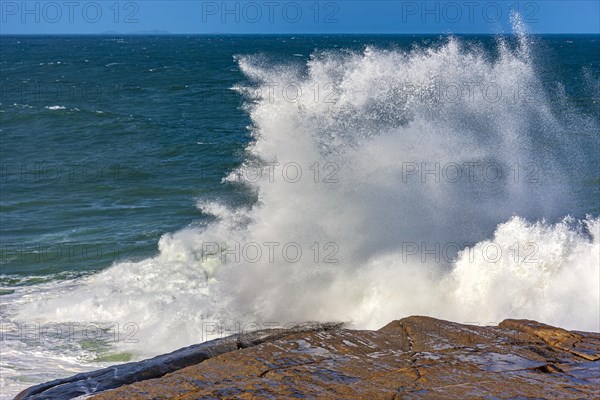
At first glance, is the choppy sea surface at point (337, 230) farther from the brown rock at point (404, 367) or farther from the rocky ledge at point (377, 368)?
the brown rock at point (404, 367)

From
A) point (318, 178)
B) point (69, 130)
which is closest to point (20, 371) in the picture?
point (318, 178)

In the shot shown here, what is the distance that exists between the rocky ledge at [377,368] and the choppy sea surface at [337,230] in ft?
8.22

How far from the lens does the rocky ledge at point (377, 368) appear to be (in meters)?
5.06

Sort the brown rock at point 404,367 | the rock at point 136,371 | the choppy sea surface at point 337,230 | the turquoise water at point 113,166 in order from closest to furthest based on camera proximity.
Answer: the brown rock at point 404,367 < the rock at point 136,371 < the choppy sea surface at point 337,230 < the turquoise water at point 113,166

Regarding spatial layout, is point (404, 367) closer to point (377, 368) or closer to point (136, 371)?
point (377, 368)

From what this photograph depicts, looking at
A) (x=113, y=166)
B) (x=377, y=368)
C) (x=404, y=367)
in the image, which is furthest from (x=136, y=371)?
A: (x=113, y=166)

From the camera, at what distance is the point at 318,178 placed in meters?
11.3

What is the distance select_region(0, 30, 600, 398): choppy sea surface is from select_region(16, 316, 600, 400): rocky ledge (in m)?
2.50

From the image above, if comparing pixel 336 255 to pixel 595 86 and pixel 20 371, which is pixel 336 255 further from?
pixel 595 86

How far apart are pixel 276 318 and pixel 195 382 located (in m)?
4.54

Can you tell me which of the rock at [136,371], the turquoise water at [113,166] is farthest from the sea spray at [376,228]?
the rock at [136,371]

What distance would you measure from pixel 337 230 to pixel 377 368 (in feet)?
17.2

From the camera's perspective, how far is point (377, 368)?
549cm

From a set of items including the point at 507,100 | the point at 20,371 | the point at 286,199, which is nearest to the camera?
the point at 20,371
